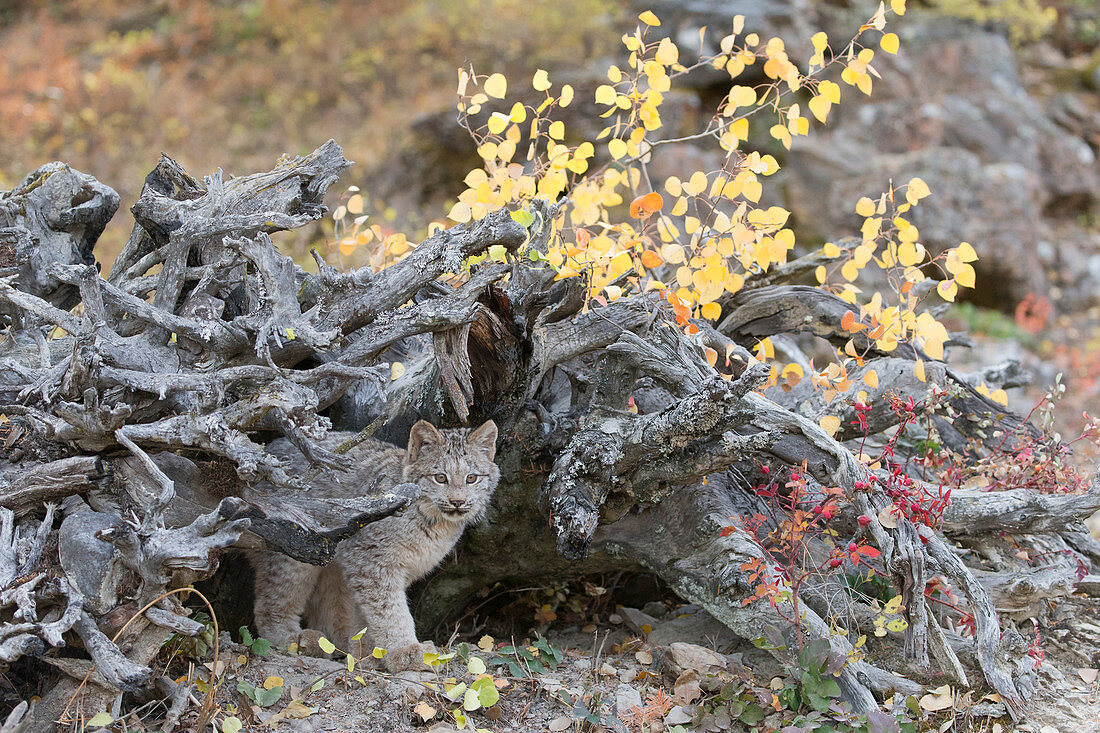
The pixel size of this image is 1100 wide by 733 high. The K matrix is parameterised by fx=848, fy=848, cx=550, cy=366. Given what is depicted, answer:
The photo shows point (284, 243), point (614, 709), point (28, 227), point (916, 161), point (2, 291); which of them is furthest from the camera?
point (916, 161)

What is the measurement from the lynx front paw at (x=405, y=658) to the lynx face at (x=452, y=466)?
71cm

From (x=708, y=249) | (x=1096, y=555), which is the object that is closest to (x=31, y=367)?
(x=708, y=249)

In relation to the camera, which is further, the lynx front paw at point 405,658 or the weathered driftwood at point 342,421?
the lynx front paw at point 405,658

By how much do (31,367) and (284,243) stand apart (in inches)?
286

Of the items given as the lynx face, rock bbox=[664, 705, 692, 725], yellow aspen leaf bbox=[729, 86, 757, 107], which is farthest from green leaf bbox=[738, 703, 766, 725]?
yellow aspen leaf bbox=[729, 86, 757, 107]

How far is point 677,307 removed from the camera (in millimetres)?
4340

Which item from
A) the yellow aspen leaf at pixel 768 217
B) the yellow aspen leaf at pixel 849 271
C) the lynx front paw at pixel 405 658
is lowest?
the lynx front paw at pixel 405 658

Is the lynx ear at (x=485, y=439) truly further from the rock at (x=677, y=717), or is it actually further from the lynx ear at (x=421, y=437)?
the rock at (x=677, y=717)

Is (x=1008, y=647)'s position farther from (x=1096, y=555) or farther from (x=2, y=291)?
(x=2, y=291)

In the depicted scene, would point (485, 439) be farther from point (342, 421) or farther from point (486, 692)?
point (486, 692)

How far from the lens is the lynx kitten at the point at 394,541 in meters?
4.54

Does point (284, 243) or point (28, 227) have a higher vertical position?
point (28, 227)

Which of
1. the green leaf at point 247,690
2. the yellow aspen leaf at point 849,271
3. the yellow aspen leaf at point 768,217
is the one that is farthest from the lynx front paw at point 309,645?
the yellow aspen leaf at point 849,271

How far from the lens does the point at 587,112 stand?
40.5 ft
